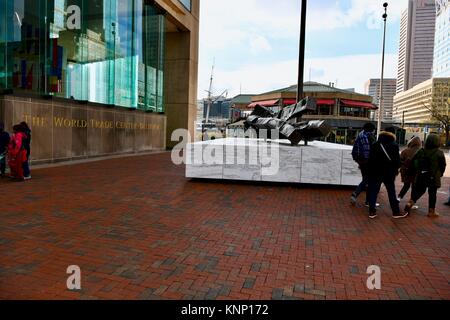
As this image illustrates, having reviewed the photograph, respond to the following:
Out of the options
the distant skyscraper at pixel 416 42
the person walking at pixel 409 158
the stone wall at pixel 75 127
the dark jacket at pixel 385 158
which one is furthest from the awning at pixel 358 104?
the distant skyscraper at pixel 416 42

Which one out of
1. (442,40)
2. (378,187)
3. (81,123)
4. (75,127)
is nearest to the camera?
(378,187)

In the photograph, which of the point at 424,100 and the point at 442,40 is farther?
the point at 424,100

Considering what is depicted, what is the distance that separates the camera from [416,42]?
4476 inches

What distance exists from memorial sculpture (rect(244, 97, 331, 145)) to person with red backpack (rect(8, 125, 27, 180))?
7.53 m

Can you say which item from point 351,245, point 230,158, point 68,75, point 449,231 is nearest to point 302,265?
point 351,245

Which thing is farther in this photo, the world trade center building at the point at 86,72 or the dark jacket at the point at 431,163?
the world trade center building at the point at 86,72

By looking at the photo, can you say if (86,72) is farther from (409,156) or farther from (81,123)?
(409,156)

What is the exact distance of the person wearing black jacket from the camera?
643cm

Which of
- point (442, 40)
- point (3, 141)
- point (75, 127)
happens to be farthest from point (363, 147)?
point (442, 40)

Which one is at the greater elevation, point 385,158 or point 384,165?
point 385,158

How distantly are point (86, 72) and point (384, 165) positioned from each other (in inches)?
580

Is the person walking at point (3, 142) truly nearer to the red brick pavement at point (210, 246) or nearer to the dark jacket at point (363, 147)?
the red brick pavement at point (210, 246)

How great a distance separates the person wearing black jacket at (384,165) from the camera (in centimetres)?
→ 643

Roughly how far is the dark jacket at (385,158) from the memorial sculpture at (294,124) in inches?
143
